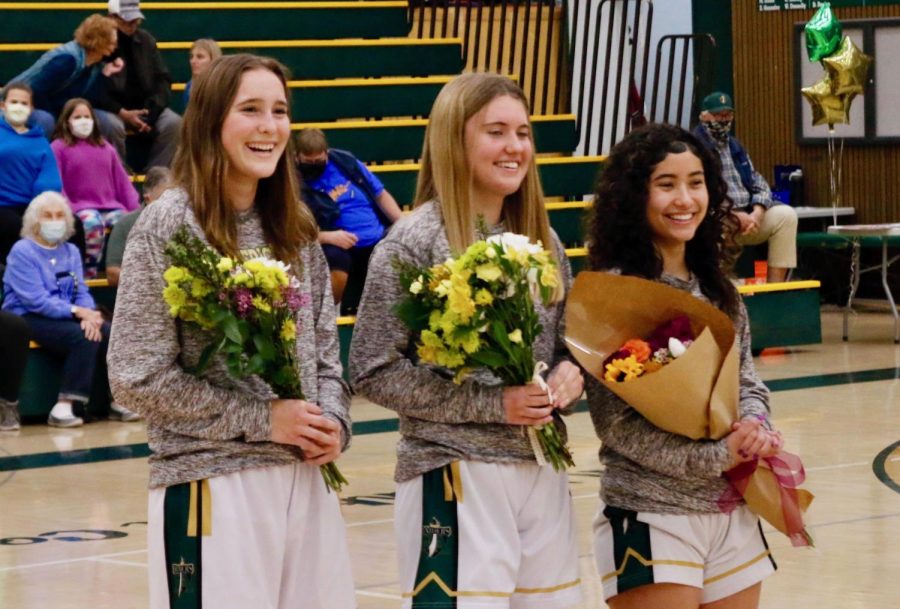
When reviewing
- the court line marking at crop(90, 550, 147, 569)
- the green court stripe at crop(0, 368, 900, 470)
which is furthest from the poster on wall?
the court line marking at crop(90, 550, 147, 569)

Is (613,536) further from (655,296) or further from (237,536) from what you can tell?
(237,536)

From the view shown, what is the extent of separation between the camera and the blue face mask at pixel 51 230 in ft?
29.9

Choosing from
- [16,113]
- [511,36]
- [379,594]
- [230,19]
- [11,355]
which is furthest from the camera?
[511,36]

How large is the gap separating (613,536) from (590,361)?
14.5 inches

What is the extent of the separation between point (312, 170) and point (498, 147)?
697 centimetres

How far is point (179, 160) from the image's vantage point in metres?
3.16

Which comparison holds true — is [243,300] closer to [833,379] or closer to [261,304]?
[261,304]

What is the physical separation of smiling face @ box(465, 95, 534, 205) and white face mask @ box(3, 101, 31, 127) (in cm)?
718

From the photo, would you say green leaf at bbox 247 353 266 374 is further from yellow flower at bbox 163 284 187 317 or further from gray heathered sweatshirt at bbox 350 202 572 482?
gray heathered sweatshirt at bbox 350 202 572 482

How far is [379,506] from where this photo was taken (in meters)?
6.59

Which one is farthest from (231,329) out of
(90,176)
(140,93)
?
(140,93)

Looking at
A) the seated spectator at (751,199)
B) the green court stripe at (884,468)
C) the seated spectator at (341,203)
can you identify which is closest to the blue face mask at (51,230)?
the seated spectator at (341,203)

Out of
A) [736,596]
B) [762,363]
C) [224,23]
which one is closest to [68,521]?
[736,596]

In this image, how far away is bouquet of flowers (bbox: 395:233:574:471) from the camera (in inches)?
122
